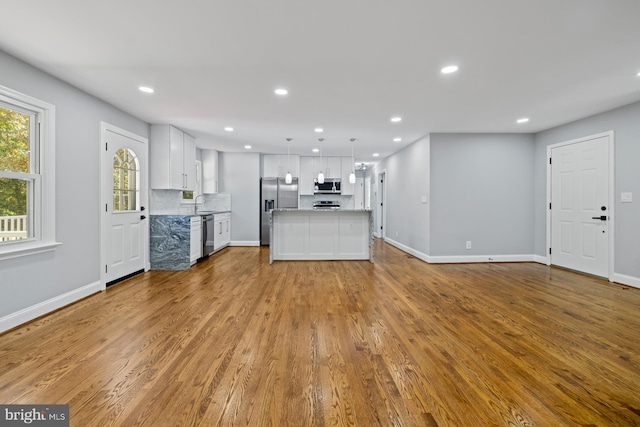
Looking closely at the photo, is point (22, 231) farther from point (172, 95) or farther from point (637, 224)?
point (637, 224)

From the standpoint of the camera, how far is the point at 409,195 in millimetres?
6738

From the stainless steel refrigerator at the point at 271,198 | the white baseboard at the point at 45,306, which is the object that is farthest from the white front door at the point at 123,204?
the stainless steel refrigerator at the point at 271,198

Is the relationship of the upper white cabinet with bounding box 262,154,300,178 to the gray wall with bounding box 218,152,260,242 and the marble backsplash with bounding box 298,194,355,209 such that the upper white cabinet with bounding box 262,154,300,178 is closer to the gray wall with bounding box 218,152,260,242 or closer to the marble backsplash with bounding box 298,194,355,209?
the gray wall with bounding box 218,152,260,242

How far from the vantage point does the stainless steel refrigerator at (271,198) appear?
775 centimetres

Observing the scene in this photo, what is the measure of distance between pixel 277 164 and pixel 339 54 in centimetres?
560

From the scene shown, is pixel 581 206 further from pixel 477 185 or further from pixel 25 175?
pixel 25 175

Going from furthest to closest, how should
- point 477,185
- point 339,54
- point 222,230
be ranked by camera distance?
point 222,230 < point 477,185 < point 339,54

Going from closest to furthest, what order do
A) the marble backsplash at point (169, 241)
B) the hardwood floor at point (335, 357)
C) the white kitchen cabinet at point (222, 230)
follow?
the hardwood floor at point (335, 357) → the marble backsplash at point (169, 241) → the white kitchen cabinet at point (222, 230)

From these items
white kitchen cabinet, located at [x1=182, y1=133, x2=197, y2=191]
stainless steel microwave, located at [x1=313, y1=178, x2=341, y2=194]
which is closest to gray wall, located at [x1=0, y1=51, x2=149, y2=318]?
white kitchen cabinet, located at [x1=182, y1=133, x2=197, y2=191]

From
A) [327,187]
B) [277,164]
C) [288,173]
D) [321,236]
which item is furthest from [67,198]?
[327,187]

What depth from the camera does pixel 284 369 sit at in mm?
2008

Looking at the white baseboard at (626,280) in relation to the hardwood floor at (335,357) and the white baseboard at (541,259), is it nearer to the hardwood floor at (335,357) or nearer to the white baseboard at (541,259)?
the hardwood floor at (335,357)

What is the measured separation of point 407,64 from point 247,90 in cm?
187

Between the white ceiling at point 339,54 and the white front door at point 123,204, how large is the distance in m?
0.59
